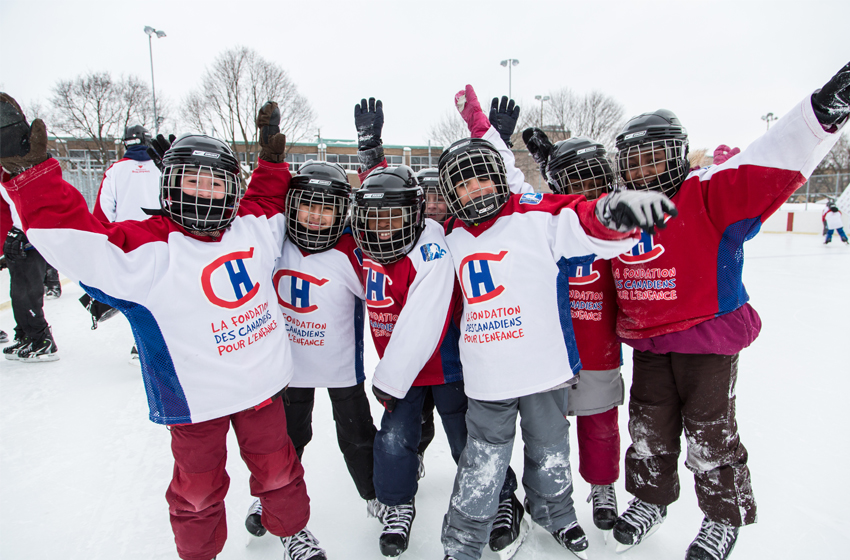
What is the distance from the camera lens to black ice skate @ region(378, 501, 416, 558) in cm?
186

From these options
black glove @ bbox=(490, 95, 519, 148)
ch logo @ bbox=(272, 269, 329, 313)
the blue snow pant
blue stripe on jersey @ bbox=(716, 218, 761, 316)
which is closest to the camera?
blue stripe on jersey @ bbox=(716, 218, 761, 316)

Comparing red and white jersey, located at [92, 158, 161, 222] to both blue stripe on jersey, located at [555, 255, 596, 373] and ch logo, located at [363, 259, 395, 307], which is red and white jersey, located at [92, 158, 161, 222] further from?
blue stripe on jersey, located at [555, 255, 596, 373]

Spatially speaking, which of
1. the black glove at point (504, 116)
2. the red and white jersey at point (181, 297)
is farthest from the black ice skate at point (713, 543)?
the black glove at point (504, 116)

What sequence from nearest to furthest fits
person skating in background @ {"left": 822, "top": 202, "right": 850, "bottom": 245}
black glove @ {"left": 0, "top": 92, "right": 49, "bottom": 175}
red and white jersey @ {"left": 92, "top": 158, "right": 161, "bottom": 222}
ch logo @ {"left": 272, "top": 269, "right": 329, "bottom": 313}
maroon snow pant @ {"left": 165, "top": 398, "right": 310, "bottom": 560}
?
black glove @ {"left": 0, "top": 92, "right": 49, "bottom": 175} → maroon snow pant @ {"left": 165, "top": 398, "right": 310, "bottom": 560} → ch logo @ {"left": 272, "top": 269, "right": 329, "bottom": 313} → red and white jersey @ {"left": 92, "top": 158, "right": 161, "bottom": 222} → person skating in background @ {"left": 822, "top": 202, "right": 850, "bottom": 245}

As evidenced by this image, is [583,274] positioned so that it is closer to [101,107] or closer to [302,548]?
[302,548]

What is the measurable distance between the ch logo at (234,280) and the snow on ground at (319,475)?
116cm

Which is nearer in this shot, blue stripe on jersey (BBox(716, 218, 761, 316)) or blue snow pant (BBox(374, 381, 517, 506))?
blue stripe on jersey (BBox(716, 218, 761, 316))

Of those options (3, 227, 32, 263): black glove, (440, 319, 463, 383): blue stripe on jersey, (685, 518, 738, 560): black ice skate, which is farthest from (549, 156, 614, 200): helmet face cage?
(3, 227, 32, 263): black glove

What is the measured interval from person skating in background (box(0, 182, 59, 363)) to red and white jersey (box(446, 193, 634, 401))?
445 cm

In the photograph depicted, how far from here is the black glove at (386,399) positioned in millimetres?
1954

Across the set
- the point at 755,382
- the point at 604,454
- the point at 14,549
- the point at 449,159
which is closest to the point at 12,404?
the point at 14,549

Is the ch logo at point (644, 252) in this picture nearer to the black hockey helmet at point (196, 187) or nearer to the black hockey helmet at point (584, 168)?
the black hockey helmet at point (584, 168)

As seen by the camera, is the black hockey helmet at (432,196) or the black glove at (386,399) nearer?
the black glove at (386,399)

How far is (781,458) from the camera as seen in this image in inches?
95.2
